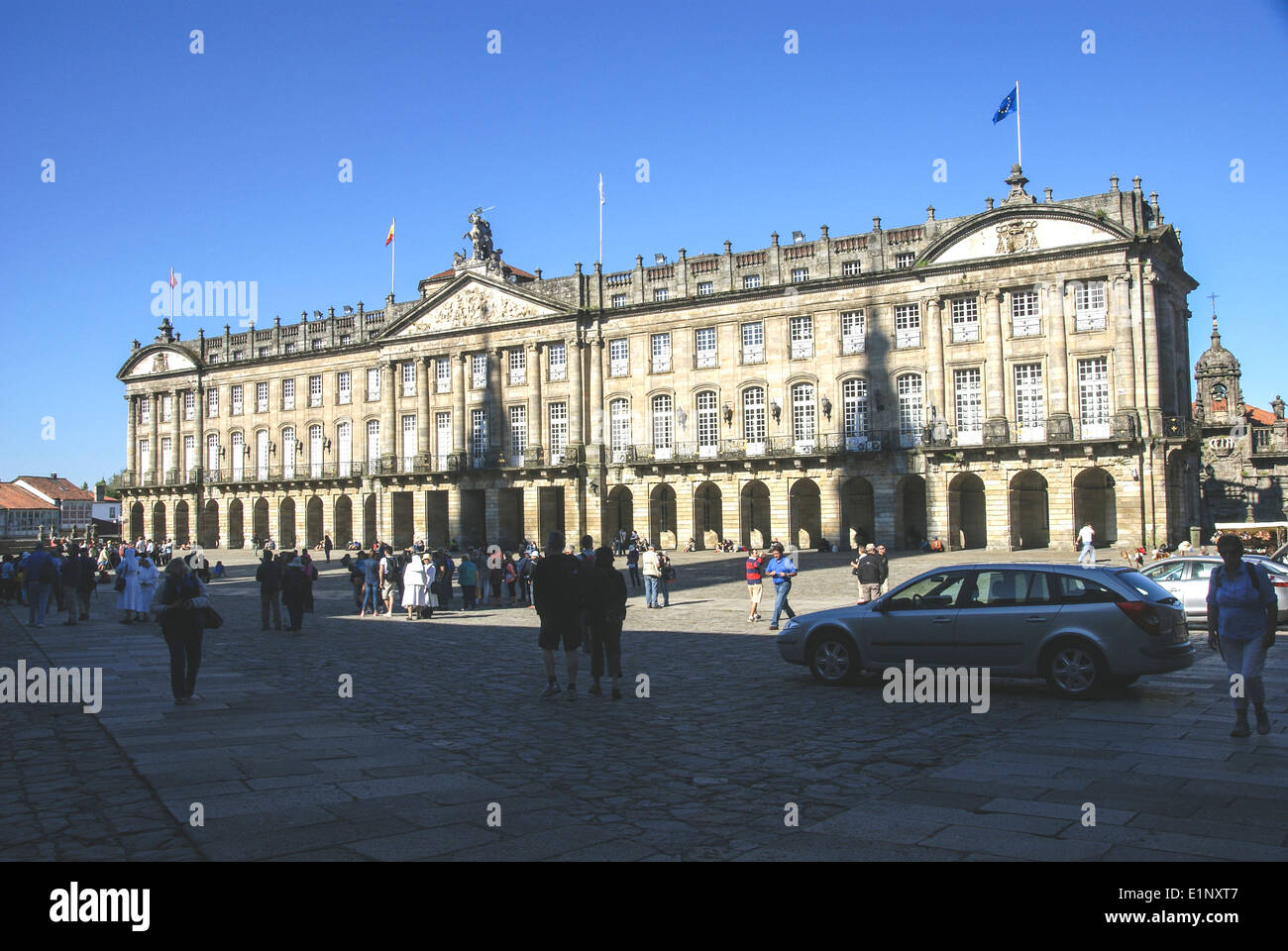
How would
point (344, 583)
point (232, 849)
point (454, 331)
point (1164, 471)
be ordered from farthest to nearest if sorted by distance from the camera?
point (454, 331)
point (1164, 471)
point (344, 583)
point (232, 849)

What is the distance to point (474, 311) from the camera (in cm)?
5647

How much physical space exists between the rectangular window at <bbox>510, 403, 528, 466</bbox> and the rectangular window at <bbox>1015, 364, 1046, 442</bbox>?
81.6 ft

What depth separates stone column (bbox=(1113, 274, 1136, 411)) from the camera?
40.4m

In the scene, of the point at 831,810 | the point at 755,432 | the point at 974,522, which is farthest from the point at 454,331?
the point at 831,810

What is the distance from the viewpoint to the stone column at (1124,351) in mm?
40375

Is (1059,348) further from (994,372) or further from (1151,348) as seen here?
(1151,348)

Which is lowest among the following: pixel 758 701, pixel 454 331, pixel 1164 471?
pixel 758 701

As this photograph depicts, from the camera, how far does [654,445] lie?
51.5 metres

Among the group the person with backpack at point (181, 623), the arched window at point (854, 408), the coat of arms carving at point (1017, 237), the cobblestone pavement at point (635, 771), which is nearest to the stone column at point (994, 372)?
the coat of arms carving at point (1017, 237)

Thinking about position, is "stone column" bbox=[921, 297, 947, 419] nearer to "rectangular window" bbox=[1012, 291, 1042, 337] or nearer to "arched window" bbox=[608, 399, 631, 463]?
"rectangular window" bbox=[1012, 291, 1042, 337]

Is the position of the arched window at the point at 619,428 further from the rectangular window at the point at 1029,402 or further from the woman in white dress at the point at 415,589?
the woman in white dress at the point at 415,589

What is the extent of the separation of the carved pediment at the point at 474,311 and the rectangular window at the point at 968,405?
20.8m
